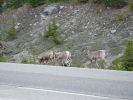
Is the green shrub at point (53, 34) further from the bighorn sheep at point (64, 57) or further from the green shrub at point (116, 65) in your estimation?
the green shrub at point (116, 65)

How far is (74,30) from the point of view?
27.2 m

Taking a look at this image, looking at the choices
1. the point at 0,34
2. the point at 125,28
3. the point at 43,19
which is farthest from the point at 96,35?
the point at 0,34

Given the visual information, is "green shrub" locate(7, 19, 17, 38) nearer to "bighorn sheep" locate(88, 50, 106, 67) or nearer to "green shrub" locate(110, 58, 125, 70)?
"bighorn sheep" locate(88, 50, 106, 67)

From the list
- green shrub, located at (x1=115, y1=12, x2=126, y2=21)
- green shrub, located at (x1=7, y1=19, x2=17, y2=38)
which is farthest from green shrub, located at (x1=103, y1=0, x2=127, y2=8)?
green shrub, located at (x1=7, y1=19, x2=17, y2=38)

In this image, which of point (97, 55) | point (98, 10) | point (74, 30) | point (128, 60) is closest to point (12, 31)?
point (74, 30)

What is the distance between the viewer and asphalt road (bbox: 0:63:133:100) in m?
10.9

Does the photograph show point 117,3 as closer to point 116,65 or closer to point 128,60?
point 116,65

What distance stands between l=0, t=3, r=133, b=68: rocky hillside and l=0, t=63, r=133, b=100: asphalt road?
6.73 meters

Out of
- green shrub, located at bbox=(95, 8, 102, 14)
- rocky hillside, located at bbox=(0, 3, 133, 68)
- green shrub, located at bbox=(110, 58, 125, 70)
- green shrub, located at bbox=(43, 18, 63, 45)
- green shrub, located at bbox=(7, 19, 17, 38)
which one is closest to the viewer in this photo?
green shrub, located at bbox=(110, 58, 125, 70)

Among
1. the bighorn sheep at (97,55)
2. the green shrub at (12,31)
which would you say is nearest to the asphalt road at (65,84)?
the bighorn sheep at (97,55)

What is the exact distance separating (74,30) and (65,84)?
14794mm

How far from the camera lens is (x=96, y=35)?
25.8 metres

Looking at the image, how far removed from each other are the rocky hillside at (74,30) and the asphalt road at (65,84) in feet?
22.1

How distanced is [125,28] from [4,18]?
11080 mm
